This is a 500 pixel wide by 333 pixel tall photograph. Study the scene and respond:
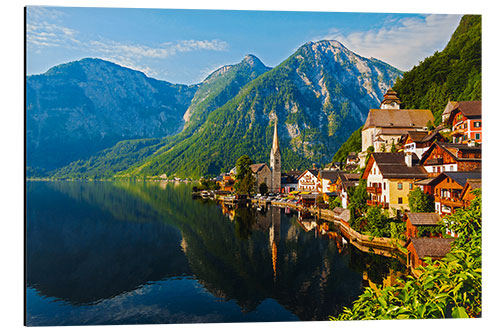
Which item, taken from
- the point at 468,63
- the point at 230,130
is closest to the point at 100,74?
the point at 230,130

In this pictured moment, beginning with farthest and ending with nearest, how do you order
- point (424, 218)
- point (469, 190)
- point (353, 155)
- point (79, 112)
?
point (79, 112) < point (353, 155) < point (424, 218) < point (469, 190)

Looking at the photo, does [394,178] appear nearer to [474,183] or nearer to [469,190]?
[469,190]

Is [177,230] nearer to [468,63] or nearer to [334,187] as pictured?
[334,187]

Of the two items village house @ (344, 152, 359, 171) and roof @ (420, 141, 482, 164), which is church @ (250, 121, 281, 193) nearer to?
village house @ (344, 152, 359, 171)

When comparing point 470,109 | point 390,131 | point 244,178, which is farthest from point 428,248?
point 244,178

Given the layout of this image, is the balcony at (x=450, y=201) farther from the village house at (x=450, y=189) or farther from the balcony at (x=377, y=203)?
the balcony at (x=377, y=203)
